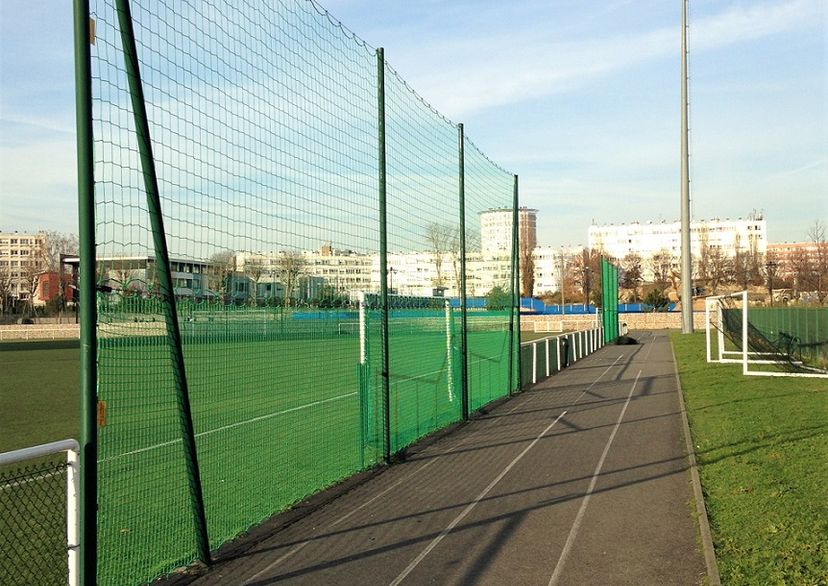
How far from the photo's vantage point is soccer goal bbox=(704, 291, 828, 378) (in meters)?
20.6

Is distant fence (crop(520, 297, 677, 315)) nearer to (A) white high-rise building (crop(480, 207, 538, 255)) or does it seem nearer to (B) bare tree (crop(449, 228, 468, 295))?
(A) white high-rise building (crop(480, 207, 538, 255))

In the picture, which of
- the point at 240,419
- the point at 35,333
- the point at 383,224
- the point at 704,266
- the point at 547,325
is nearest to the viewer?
the point at 383,224

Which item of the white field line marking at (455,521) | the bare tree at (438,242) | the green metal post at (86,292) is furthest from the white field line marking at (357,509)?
the bare tree at (438,242)

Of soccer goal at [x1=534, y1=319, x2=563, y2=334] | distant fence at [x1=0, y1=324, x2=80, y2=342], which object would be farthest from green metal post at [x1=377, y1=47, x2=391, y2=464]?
soccer goal at [x1=534, y1=319, x2=563, y2=334]

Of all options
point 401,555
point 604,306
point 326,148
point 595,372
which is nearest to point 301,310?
point 326,148

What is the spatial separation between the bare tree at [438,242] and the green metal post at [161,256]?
6.79 metres

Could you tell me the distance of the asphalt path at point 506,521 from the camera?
5.80m

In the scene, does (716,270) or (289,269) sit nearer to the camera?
(289,269)

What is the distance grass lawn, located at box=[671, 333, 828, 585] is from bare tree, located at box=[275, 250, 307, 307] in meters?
4.01

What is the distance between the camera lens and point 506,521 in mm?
7160

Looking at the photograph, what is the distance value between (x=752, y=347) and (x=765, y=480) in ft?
69.8

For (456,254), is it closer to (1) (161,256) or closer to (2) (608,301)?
(1) (161,256)

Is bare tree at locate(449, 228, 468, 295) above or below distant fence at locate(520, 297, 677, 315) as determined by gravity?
above

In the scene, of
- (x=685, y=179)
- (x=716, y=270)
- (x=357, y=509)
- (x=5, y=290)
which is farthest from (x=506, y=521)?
(x=716, y=270)
